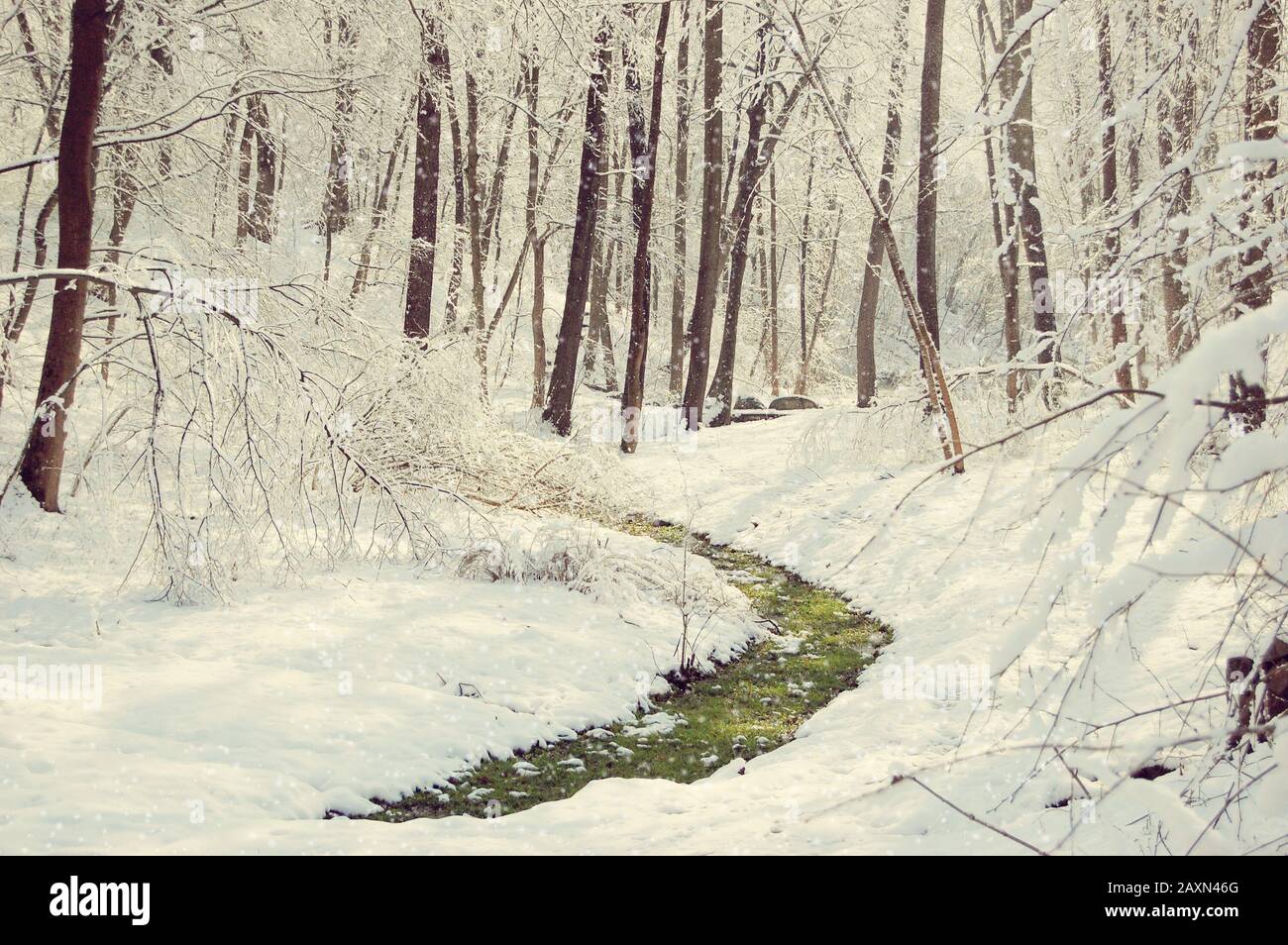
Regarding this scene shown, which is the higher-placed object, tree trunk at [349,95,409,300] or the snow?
tree trunk at [349,95,409,300]

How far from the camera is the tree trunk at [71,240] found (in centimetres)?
720

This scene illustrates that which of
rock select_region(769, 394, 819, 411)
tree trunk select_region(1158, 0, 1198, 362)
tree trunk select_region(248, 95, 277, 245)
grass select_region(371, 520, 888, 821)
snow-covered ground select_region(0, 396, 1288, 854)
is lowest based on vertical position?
grass select_region(371, 520, 888, 821)

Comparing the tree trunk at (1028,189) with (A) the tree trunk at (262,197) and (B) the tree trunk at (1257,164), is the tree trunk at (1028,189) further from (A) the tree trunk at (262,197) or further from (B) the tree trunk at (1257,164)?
(A) the tree trunk at (262,197)

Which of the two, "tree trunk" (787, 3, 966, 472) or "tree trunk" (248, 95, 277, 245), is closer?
"tree trunk" (248, 95, 277, 245)

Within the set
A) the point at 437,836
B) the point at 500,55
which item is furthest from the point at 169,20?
the point at 500,55

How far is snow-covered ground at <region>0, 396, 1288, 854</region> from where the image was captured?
3.58 m

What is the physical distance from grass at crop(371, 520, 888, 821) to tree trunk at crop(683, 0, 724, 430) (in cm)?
849

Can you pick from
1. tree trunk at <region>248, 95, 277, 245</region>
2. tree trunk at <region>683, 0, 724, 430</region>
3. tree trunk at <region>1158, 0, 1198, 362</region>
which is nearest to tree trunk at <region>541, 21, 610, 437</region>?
tree trunk at <region>683, 0, 724, 430</region>

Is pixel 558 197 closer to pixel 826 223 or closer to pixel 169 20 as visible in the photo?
pixel 826 223

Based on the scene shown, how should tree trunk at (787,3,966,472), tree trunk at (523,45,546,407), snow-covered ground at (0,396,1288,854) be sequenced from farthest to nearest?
tree trunk at (523,45,546,407) < tree trunk at (787,3,966,472) < snow-covered ground at (0,396,1288,854)

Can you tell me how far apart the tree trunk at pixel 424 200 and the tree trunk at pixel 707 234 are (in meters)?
5.99

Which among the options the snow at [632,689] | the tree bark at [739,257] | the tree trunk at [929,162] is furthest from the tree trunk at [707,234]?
the snow at [632,689]

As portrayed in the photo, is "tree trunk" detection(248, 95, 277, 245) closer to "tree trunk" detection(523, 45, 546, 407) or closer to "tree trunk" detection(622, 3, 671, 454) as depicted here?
"tree trunk" detection(622, 3, 671, 454)

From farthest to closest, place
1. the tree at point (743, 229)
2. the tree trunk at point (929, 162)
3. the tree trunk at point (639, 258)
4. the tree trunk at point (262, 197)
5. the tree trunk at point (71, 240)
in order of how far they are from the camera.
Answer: the tree at point (743, 229), the tree trunk at point (639, 258), the tree trunk at point (929, 162), the tree trunk at point (262, 197), the tree trunk at point (71, 240)
